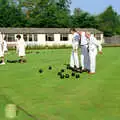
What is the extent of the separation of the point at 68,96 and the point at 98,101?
1184 mm

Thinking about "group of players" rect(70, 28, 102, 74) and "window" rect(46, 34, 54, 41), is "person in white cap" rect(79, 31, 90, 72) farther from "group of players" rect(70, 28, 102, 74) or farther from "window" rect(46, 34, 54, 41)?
"window" rect(46, 34, 54, 41)

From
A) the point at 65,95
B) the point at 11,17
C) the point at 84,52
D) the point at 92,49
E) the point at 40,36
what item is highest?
the point at 11,17

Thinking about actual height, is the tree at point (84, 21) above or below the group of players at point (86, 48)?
above

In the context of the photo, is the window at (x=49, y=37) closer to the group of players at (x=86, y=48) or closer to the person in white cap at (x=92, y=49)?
the group of players at (x=86, y=48)

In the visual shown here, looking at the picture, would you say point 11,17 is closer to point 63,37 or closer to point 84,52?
point 63,37

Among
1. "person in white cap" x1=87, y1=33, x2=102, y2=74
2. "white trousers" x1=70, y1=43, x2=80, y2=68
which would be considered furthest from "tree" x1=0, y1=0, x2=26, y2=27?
"person in white cap" x1=87, y1=33, x2=102, y2=74

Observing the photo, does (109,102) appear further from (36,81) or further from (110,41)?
(110,41)

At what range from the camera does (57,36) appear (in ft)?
248

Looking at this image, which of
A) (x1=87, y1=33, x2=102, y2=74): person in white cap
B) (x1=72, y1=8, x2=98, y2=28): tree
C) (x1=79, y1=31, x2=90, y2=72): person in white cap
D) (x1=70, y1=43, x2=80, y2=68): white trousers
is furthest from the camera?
(x1=72, y1=8, x2=98, y2=28): tree

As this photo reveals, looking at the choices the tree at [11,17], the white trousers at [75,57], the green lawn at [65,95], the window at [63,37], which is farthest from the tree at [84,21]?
the green lawn at [65,95]

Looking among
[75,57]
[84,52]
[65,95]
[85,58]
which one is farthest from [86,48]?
[65,95]

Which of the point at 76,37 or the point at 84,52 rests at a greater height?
the point at 76,37

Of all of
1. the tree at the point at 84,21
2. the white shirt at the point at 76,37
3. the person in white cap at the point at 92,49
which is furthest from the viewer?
the tree at the point at 84,21

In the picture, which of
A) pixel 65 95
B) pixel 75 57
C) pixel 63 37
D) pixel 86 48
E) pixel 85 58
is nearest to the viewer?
pixel 65 95
